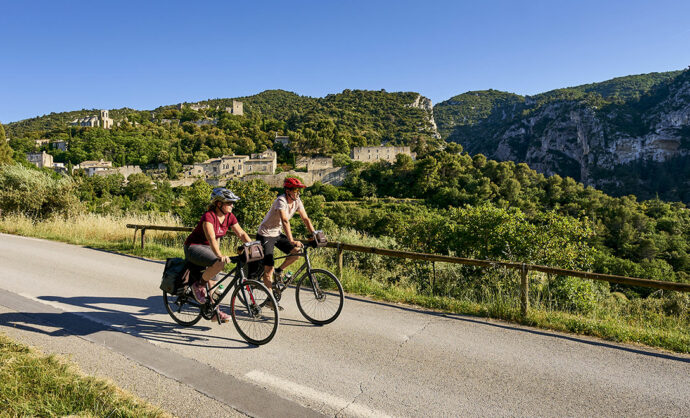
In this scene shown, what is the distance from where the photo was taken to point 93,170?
86938mm

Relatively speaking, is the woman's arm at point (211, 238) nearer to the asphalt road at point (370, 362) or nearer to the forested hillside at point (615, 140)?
the asphalt road at point (370, 362)

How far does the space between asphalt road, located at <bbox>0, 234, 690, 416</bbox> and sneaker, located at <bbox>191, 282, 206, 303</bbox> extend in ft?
1.35

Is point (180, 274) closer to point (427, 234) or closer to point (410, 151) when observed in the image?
point (427, 234)

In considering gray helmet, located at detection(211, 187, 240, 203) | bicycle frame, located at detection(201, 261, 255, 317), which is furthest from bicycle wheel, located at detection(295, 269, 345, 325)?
gray helmet, located at detection(211, 187, 240, 203)

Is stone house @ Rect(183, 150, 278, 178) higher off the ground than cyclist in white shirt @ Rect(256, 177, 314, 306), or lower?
higher

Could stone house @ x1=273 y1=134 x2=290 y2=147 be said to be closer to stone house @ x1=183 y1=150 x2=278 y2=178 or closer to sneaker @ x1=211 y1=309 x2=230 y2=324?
stone house @ x1=183 y1=150 x2=278 y2=178

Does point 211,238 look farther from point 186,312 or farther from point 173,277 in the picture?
point 186,312

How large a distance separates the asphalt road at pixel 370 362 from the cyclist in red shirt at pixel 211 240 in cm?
63

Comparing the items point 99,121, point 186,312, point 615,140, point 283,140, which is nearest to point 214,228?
point 186,312

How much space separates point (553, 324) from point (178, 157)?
10642cm

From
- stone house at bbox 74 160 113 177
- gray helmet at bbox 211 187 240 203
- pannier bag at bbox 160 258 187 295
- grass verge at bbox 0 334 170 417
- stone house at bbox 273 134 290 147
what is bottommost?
grass verge at bbox 0 334 170 417

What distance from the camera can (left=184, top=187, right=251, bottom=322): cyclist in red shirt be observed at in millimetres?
3939

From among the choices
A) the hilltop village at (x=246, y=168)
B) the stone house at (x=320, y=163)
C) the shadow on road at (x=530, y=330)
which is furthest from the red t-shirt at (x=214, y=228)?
the stone house at (x=320, y=163)

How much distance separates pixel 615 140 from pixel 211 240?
435 ft
